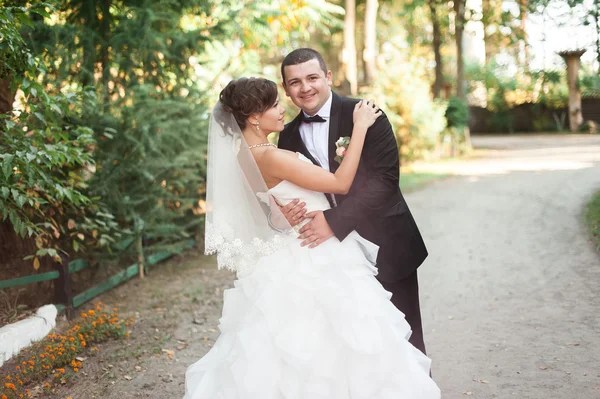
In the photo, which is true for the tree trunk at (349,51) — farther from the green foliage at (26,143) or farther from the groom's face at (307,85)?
the groom's face at (307,85)

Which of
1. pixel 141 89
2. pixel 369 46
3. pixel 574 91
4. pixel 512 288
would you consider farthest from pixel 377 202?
pixel 574 91

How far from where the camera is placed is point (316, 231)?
3.32 meters

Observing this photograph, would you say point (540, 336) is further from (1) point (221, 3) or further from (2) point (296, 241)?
(1) point (221, 3)

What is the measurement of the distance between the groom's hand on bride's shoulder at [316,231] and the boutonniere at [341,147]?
1.08 feet

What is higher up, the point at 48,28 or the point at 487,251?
the point at 48,28

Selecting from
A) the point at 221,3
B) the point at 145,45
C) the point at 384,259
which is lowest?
the point at 384,259

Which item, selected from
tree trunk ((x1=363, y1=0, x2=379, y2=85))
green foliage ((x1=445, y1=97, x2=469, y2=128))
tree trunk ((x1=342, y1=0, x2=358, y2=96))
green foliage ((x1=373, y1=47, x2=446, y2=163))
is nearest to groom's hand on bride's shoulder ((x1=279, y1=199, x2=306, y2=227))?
tree trunk ((x1=342, y1=0, x2=358, y2=96))

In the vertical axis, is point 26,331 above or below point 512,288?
above

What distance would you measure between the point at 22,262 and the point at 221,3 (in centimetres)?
438

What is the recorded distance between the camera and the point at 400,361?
3162 millimetres

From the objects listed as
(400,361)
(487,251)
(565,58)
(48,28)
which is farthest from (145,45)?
(565,58)

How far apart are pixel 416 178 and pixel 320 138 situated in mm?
12562

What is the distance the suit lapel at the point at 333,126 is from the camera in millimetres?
3533

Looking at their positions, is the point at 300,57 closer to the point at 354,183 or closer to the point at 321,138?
the point at 321,138
